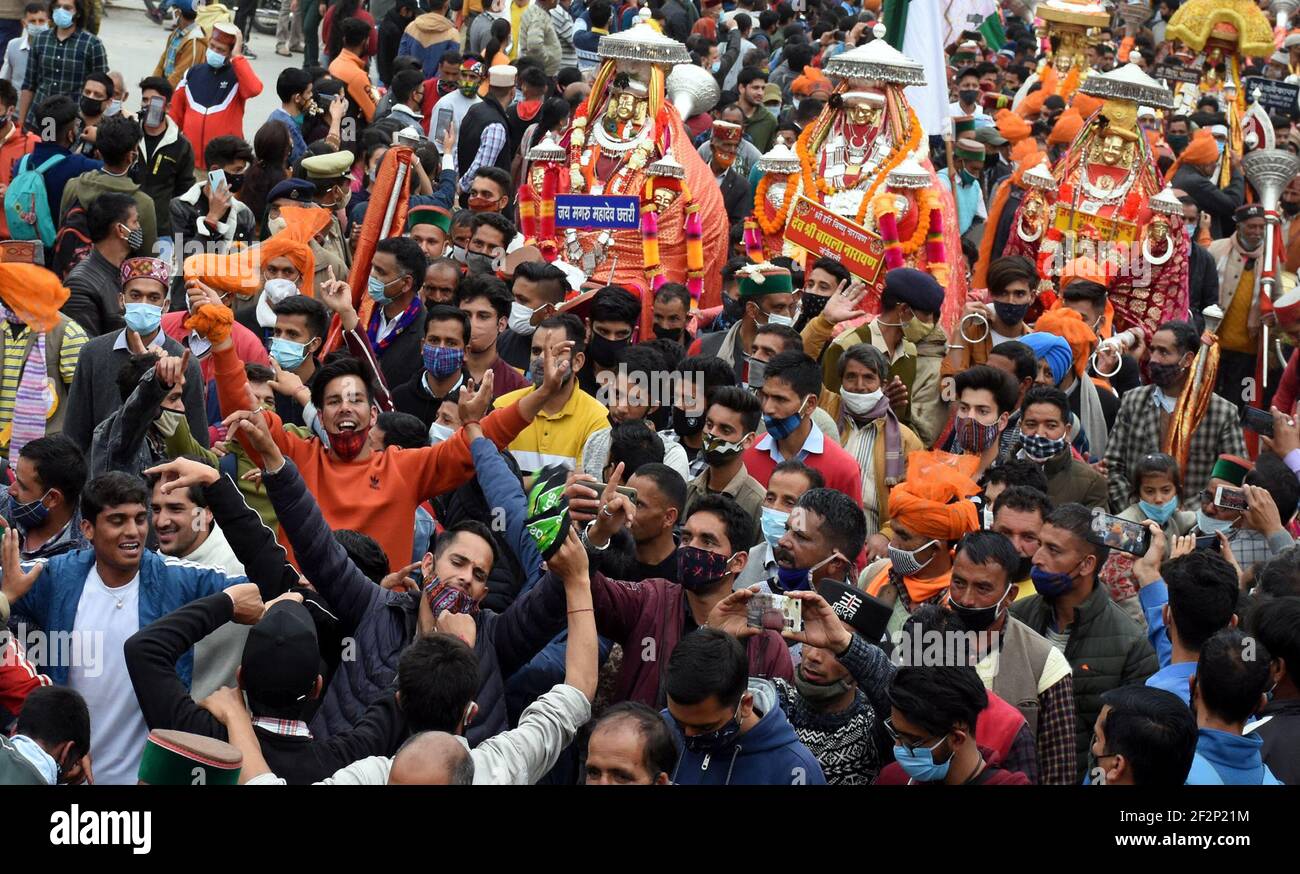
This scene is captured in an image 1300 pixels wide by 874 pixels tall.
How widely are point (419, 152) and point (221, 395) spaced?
556cm

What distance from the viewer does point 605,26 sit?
16750mm

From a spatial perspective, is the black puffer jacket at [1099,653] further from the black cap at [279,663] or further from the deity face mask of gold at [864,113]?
the deity face mask of gold at [864,113]

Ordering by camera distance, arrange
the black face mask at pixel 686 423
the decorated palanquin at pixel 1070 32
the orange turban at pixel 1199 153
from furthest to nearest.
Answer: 1. the decorated palanquin at pixel 1070 32
2. the orange turban at pixel 1199 153
3. the black face mask at pixel 686 423

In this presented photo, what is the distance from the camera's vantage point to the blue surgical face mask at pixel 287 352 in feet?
25.2

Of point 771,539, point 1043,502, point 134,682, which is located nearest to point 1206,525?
point 1043,502

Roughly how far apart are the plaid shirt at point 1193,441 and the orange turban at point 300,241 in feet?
11.8

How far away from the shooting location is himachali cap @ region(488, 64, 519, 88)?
45.5ft

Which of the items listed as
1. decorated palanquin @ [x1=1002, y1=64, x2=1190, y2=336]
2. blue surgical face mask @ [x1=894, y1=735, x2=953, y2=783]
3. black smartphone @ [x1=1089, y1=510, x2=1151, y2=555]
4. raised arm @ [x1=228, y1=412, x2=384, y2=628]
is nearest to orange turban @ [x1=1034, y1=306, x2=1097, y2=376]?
decorated palanquin @ [x1=1002, y1=64, x2=1190, y2=336]

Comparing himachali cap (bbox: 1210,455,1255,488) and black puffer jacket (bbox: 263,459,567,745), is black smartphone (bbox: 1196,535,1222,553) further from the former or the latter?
black puffer jacket (bbox: 263,459,567,745)

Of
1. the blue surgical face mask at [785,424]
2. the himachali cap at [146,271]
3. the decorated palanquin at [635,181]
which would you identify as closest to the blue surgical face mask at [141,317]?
the himachali cap at [146,271]

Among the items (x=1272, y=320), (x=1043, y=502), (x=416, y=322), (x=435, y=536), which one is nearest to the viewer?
(x=1043, y=502)

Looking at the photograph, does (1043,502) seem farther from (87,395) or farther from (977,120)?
(977,120)

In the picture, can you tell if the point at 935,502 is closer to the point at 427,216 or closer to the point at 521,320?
the point at 521,320

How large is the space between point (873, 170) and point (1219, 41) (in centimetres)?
888
